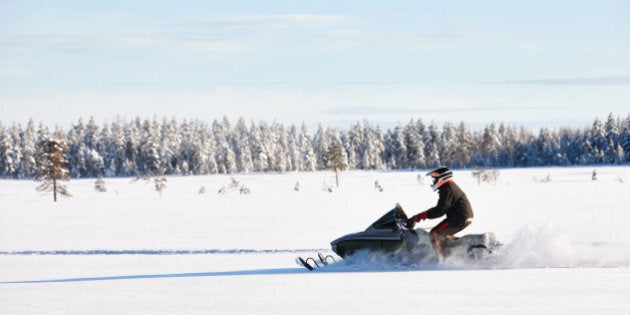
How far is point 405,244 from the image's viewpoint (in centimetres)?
1030

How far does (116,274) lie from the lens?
1096 centimetres

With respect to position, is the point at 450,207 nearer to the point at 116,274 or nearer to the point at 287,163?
the point at 116,274

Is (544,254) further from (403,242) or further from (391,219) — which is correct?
(391,219)

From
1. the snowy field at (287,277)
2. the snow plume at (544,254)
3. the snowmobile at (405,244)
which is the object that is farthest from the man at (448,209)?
the snow plume at (544,254)

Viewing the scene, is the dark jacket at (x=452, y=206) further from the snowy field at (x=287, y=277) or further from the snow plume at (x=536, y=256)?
the snowy field at (x=287, y=277)

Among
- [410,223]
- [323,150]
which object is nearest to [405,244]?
A: [410,223]

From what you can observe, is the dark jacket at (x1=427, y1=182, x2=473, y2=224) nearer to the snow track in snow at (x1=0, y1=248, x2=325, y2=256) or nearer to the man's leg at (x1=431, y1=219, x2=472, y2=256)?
the man's leg at (x1=431, y1=219, x2=472, y2=256)

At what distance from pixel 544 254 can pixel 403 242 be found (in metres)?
2.04

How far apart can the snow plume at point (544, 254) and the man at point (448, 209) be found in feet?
2.43

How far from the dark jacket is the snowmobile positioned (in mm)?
296

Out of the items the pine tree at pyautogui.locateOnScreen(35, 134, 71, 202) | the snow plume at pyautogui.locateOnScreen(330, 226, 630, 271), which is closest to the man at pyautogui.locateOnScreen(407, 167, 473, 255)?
the snow plume at pyautogui.locateOnScreen(330, 226, 630, 271)

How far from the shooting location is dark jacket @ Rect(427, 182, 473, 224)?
33.2 ft

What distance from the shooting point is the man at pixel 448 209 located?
10125mm

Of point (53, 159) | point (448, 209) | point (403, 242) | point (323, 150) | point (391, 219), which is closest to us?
point (448, 209)
